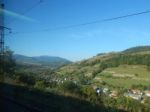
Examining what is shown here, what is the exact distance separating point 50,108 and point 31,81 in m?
13.1

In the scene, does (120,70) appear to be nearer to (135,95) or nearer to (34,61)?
(34,61)

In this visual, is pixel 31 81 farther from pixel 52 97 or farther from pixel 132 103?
pixel 132 103

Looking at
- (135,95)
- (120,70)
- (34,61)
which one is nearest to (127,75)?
(120,70)

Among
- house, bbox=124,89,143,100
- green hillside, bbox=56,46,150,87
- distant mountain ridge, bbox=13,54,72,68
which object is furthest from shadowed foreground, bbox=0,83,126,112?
green hillside, bbox=56,46,150,87

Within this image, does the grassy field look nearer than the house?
No

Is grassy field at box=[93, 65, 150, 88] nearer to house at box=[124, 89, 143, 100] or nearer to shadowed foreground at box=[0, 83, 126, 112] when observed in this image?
house at box=[124, 89, 143, 100]

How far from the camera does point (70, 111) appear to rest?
1182 cm

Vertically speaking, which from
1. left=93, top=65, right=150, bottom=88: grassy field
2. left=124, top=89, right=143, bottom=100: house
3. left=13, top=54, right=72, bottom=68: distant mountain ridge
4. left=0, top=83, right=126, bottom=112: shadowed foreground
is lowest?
left=124, top=89, right=143, bottom=100: house

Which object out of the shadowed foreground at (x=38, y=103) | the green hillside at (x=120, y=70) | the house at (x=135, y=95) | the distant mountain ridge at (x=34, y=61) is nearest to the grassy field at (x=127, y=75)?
the green hillside at (x=120, y=70)

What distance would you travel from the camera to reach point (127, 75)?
89.6 metres

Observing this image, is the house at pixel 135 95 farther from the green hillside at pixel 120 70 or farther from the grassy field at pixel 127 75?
the grassy field at pixel 127 75

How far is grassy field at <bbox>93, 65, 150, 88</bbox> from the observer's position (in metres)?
79.4

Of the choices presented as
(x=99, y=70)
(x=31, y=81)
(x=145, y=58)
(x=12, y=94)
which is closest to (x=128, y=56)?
(x=145, y=58)

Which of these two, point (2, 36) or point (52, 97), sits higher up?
point (2, 36)
